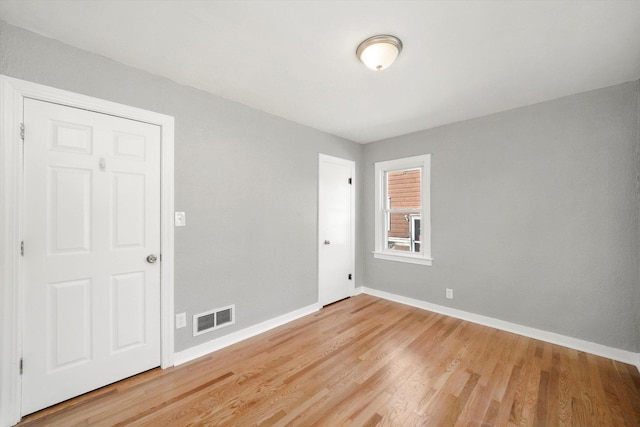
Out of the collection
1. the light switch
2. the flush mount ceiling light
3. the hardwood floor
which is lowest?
the hardwood floor

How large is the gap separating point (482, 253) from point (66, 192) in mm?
4075

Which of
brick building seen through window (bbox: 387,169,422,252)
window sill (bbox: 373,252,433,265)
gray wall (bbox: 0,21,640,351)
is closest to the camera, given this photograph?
gray wall (bbox: 0,21,640,351)

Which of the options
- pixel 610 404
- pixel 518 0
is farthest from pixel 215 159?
pixel 610 404

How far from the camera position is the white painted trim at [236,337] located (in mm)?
2291

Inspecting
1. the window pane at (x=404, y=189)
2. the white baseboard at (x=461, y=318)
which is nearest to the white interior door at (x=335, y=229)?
the white baseboard at (x=461, y=318)

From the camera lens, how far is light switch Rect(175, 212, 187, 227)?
7.44 ft

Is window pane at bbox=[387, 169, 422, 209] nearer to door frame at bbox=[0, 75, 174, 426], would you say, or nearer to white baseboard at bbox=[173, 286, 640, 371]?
white baseboard at bbox=[173, 286, 640, 371]

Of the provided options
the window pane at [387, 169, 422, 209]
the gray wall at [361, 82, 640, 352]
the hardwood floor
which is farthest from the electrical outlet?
the window pane at [387, 169, 422, 209]

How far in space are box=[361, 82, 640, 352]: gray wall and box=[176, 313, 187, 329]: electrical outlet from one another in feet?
9.79

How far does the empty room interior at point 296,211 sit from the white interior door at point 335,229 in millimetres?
177

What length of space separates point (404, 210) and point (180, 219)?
10.0 ft

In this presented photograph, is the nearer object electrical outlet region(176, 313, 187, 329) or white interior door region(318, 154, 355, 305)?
electrical outlet region(176, 313, 187, 329)

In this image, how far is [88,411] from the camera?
1688 millimetres

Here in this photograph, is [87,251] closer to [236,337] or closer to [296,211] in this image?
[236,337]
